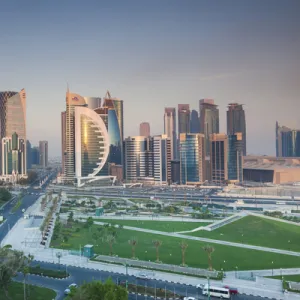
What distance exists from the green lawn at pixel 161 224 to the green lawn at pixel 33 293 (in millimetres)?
9063

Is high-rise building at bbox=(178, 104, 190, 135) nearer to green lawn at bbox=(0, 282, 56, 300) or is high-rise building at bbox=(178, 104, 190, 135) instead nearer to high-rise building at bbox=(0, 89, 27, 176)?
high-rise building at bbox=(0, 89, 27, 176)

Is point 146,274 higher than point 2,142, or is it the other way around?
point 2,142

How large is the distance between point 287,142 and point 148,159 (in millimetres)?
27832

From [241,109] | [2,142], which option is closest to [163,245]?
[2,142]

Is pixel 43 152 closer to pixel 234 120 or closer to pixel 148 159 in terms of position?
pixel 234 120

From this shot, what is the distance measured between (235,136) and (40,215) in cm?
2546

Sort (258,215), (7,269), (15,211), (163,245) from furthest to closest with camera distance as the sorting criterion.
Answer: (15,211)
(258,215)
(163,245)
(7,269)

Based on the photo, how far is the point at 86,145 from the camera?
150 ft

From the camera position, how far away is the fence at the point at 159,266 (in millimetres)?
12734

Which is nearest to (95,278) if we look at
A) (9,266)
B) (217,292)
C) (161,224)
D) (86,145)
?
(9,266)

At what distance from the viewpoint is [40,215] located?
2445 centimetres

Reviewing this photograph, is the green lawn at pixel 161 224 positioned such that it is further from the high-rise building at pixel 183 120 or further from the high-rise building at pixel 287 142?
the high-rise building at pixel 183 120

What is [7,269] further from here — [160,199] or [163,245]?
[160,199]

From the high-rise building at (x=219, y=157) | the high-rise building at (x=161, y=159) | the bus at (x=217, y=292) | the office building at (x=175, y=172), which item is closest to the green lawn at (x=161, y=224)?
the bus at (x=217, y=292)
